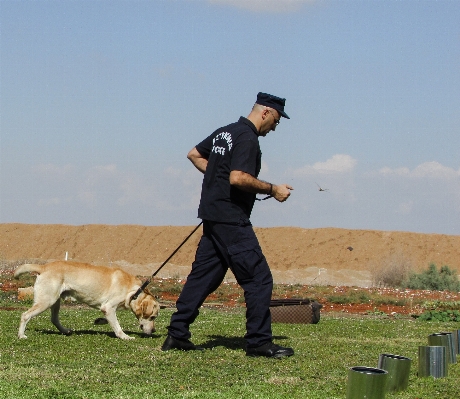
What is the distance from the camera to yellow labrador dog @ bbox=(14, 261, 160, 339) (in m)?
9.59

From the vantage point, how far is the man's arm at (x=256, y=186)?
25.3 ft

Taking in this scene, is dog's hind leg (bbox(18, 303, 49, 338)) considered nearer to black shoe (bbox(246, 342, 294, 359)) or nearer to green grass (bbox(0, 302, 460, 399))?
green grass (bbox(0, 302, 460, 399))

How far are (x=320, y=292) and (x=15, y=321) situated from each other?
1331cm

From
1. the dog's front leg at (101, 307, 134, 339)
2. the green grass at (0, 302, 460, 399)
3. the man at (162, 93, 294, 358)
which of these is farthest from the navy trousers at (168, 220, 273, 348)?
the dog's front leg at (101, 307, 134, 339)

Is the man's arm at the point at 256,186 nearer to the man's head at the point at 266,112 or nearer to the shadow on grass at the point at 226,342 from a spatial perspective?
the man's head at the point at 266,112

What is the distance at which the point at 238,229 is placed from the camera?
796 cm

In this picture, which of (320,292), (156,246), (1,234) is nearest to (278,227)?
(156,246)

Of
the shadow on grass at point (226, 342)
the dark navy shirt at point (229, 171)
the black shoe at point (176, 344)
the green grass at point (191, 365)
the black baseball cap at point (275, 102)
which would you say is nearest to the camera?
the green grass at point (191, 365)

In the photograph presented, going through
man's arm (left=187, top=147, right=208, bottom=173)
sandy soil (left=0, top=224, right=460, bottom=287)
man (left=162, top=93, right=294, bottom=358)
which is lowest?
man (left=162, top=93, right=294, bottom=358)

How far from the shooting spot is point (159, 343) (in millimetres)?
9102

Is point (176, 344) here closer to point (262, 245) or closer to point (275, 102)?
point (275, 102)

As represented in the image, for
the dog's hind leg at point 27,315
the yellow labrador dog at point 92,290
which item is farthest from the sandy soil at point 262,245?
the dog's hind leg at point 27,315

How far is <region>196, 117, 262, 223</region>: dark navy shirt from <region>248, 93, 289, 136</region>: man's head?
0.31ft

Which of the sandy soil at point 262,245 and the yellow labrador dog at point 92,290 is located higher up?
the sandy soil at point 262,245
